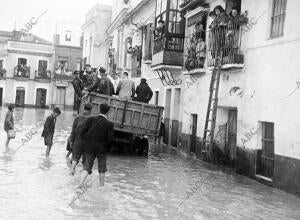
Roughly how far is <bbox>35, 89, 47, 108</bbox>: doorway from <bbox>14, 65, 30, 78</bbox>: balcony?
2290 millimetres

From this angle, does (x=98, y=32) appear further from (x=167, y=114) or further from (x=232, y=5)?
(x=232, y=5)

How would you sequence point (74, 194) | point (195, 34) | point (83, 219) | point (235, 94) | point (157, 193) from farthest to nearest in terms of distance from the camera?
point (195, 34) → point (235, 94) → point (157, 193) → point (74, 194) → point (83, 219)

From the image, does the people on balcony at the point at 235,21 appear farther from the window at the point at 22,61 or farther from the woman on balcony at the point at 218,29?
the window at the point at 22,61

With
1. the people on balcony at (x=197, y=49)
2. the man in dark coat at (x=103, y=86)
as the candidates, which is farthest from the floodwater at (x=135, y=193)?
the people on balcony at (x=197, y=49)

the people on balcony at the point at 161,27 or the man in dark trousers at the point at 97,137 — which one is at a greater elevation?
the people on balcony at the point at 161,27

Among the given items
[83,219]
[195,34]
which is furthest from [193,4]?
[83,219]

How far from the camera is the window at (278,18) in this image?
1229 cm

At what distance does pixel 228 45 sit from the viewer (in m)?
14.5

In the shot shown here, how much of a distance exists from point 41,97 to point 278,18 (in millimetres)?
47500

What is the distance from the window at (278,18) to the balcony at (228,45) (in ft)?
4.99

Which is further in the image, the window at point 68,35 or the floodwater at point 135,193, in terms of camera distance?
the window at point 68,35

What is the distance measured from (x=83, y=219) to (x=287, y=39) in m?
6.87

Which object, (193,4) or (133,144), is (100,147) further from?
(193,4)

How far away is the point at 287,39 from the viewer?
456 inches
